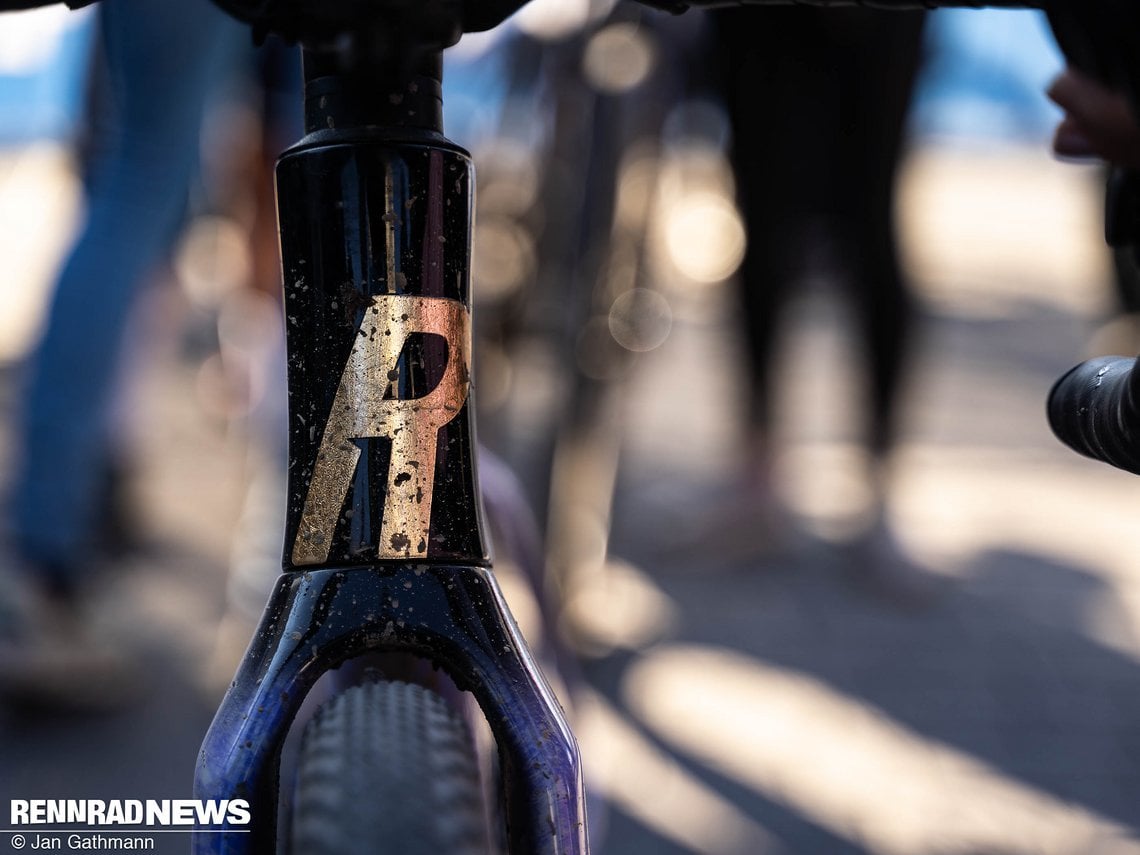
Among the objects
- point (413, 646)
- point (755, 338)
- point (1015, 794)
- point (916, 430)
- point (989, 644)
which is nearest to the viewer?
point (413, 646)

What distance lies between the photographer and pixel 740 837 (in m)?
1.50

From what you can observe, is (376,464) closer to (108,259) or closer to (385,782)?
(385,782)

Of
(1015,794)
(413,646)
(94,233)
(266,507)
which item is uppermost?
(94,233)

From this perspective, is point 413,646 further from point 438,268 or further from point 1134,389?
point 1134,389

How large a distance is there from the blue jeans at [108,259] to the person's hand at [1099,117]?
1375 mm

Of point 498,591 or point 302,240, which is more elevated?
point 302,240

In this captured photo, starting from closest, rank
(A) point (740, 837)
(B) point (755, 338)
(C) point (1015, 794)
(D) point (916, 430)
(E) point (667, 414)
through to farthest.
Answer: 1. (A) point (740, 837)
2. (C) point (1015, 794)
3. (B) point (755, 338)
4. (D) point (916, 430)
5. (E) point (667, 414)

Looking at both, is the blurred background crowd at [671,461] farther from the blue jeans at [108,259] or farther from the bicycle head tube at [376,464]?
the bicycle head tube at [376,464]

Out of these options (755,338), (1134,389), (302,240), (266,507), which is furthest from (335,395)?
(755,338)

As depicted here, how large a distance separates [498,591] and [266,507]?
1.29 meters

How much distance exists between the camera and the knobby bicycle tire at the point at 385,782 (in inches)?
19.7

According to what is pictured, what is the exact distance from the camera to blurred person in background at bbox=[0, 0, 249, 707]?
1698mm

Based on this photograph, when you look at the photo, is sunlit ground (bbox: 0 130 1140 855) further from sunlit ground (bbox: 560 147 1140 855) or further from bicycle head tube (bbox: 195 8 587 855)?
bicycle head tube (bbox: 195 8 587 855)

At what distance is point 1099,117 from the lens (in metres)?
0.63
